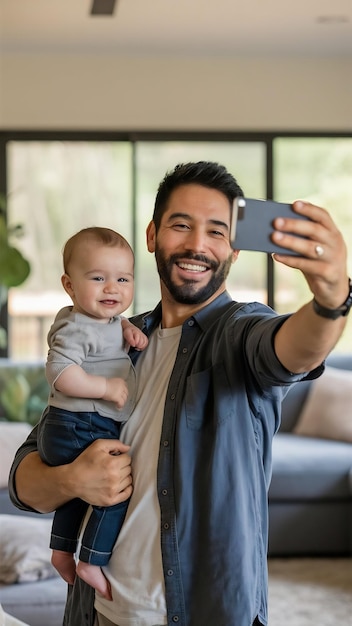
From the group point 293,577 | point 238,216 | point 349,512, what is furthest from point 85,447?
point 349,512

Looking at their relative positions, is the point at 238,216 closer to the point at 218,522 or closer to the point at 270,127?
the point at 218,522

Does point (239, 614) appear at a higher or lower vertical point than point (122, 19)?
lower

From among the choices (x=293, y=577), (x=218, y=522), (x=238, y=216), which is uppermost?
(x=238, y=216)

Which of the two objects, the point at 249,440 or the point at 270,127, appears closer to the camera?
the point at 249,440

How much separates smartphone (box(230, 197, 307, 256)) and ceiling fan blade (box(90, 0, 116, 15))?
152 inches

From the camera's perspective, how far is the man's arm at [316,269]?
→ 1189 millimetres

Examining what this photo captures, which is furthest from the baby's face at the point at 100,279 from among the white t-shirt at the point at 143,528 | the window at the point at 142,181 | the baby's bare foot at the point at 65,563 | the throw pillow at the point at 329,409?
the window at the point at 142,181

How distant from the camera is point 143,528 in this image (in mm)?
1600

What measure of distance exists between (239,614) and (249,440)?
0.26 meters

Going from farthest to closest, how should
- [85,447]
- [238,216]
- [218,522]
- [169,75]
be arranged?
[169,75] < [85,447] < [218,522] < [238,216]

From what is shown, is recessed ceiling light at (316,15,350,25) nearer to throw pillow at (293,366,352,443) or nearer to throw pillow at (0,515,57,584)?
throw pillow at (293,366,352,443)

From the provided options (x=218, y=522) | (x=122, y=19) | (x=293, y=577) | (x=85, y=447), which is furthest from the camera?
(x=122, y=19)

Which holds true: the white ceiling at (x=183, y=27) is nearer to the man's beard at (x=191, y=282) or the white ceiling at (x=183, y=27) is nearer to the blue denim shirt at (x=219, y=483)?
the man's beard at (x=191, y=282)

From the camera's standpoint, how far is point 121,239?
72.6 inches
